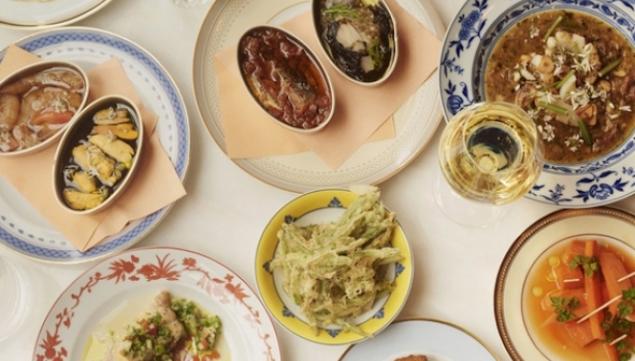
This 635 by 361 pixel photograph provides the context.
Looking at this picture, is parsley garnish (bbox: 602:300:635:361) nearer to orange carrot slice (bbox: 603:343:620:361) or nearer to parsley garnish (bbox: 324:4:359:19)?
orange carrot slice (bbox: 603:343:620:361)

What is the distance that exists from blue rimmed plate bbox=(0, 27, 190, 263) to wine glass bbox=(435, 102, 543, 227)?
67 centimetres

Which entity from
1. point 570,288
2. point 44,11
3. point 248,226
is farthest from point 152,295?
point 570,288

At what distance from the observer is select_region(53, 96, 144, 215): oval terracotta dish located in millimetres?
1969

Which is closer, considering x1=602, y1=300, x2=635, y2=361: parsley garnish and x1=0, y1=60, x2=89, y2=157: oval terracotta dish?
x1=602, y1=300, x2=635, y2=361: parsley garnish

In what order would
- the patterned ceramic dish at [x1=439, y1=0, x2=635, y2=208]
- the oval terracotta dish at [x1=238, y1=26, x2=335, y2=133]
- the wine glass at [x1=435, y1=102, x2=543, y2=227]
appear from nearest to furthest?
the wine glass at [x1=435, y1=102, x2=543, y2=227]
the patterned ceramic dish at [x1=439, y1=0, x2=635, y2=208]
the oval terracotta dish at [x1=238, y1=26, x2=335, y2=133]

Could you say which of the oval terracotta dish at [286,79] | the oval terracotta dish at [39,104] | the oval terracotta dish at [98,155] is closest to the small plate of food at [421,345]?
the oval terracotta dish at [286,79]

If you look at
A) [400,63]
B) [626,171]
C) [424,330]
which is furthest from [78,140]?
[626,171]

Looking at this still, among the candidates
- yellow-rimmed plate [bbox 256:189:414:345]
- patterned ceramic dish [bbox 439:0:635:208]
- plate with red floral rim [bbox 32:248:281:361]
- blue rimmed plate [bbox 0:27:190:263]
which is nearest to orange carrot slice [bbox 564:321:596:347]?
patterned ceramic dish [bbox 439:0:635:208]

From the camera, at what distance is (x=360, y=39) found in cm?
192

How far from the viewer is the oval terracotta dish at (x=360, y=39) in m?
1.92

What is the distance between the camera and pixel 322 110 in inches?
77.0

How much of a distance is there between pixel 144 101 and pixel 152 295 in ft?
1.66

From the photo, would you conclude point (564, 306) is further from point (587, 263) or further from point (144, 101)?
point (144, 101)

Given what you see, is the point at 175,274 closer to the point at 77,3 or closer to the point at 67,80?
the point at 67,80
